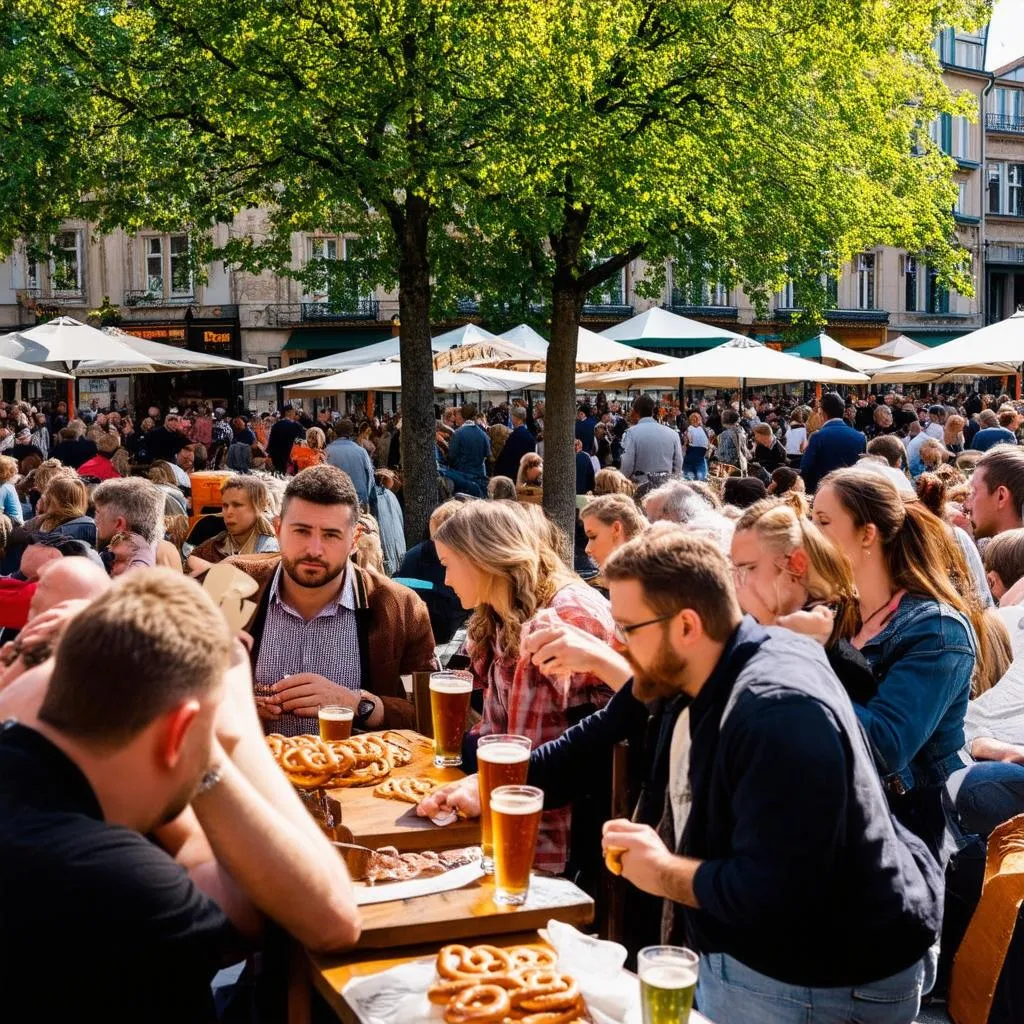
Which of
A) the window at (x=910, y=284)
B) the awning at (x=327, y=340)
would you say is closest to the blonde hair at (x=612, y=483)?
the awning at (x=327, y=340)

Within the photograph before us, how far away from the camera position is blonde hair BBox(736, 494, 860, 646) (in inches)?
150

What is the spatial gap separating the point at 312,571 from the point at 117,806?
105 inches

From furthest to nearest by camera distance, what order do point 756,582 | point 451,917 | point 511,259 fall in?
point 511,259 → point 756,582 → point 451,917

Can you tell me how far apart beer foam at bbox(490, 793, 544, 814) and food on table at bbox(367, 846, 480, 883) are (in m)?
0.33

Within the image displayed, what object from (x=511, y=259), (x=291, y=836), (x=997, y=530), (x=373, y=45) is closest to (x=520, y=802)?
(x=291, y=836)

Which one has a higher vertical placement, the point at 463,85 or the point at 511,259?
the point at 463,85

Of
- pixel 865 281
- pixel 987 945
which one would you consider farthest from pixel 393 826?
pixel 865 281

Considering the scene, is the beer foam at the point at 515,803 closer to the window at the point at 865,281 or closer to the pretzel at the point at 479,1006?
the pretzel at the point at 479,1006

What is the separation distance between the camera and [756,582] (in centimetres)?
389

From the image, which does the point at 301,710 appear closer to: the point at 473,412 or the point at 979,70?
the point at 473,412

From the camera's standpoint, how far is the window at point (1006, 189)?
5531 cm

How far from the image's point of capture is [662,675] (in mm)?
2518

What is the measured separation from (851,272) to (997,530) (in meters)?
45.6

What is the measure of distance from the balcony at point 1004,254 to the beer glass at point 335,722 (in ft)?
184
